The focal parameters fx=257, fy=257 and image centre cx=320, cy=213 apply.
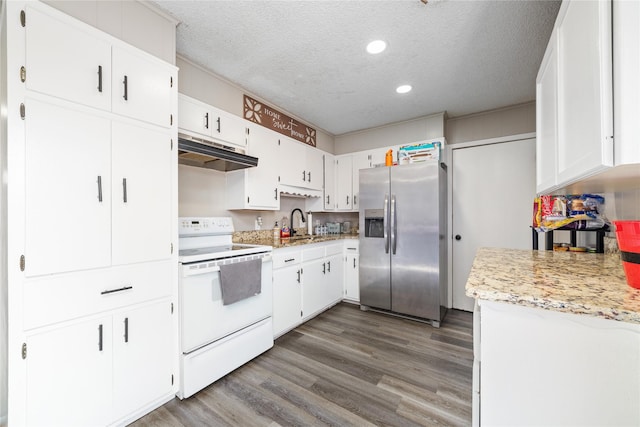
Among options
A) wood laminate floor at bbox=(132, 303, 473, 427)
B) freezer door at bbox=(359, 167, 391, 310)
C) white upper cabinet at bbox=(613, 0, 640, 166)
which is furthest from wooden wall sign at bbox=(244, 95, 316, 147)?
white upper cabinet at bbox=(613, 0, 640, 166)

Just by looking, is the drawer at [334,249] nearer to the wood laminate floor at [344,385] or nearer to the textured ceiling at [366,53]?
the wood laminate floor at [344,385]

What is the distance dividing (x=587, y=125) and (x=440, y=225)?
2109mm

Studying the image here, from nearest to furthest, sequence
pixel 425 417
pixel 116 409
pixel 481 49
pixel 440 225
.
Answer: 1. pixel 116 409
2. pixel 425 417
3. pixel 481 49
4. pixel 440 225

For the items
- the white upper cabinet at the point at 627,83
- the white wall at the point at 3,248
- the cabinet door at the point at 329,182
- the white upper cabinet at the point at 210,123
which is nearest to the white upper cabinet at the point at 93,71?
the white wall at the point at 3,248

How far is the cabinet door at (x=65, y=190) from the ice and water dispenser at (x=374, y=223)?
255cm

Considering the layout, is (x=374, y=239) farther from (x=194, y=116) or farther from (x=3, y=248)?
(x=3, y=248)

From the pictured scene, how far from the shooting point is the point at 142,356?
1.55m

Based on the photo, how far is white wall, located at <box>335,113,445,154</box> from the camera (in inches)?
130

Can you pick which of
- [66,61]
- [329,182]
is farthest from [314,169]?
[66,61]

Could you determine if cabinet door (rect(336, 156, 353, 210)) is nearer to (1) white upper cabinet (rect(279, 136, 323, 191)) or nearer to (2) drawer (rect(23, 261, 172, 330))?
(1) white upper cabinet (rect(279, 136, 323, 191))

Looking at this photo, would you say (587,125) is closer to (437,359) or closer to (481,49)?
(481,49)

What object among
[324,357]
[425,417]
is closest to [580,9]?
[425,417]

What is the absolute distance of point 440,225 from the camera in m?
2.88

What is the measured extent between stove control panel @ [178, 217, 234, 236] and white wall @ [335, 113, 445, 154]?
238cm
